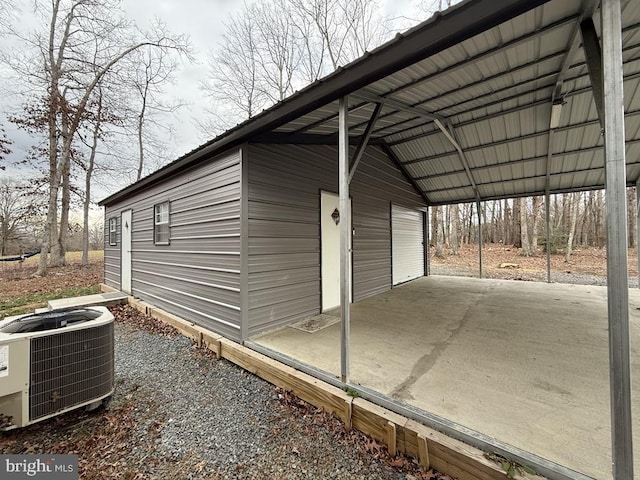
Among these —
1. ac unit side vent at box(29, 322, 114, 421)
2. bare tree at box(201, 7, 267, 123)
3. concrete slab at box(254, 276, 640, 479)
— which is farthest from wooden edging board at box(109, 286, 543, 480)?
bare tree at box(201, 7, 267, 123)

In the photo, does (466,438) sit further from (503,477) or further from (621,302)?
(621,302)

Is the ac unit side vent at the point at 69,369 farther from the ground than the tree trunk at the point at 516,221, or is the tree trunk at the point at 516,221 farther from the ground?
the tree trunk at the point at 516,221

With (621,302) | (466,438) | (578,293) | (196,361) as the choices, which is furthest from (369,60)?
(578,293)

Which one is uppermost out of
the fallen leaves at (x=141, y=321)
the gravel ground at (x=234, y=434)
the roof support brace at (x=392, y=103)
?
the roof support brace at (x=392, y=103)

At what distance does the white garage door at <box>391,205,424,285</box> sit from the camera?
7.03m

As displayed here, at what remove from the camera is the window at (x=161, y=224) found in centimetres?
518

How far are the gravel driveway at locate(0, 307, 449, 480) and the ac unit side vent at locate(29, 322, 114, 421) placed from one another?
0.82 feet

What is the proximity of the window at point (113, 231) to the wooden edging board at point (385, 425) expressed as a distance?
6.81m

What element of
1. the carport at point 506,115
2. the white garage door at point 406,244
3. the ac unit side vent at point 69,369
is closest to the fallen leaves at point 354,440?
the carport at point 506,115

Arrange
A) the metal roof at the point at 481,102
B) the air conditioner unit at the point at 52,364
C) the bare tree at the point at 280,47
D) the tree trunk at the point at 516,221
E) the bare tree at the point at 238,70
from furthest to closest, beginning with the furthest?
the tree trunk at the point at 516,221 → the bare tree at the point at 238,70 → the bare tree at the point at 280,47 → the metal roof at the point at 481,102 → the air conditioner unit at the point at 52,364

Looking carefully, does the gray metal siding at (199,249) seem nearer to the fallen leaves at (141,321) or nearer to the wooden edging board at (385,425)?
the fallen leaves at (141,321)

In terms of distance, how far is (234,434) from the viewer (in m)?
2.10

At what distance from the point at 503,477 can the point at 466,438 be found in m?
0.24

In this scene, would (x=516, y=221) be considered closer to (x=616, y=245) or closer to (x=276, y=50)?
(x=276, y=50)
